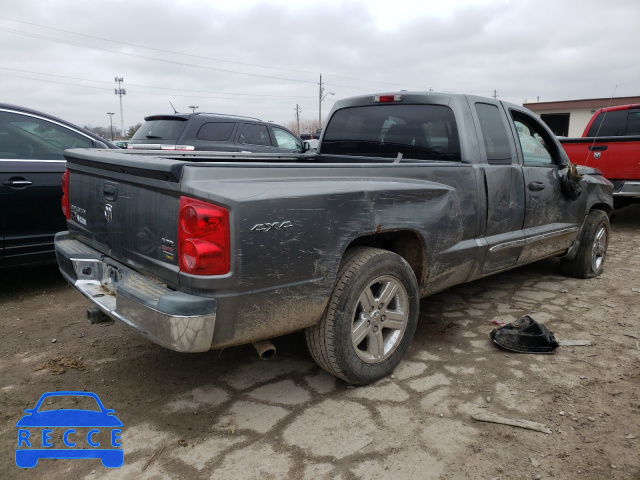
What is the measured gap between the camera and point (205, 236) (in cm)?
223

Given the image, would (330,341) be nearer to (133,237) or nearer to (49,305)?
(133,237)

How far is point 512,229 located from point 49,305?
Answer: 4.01m

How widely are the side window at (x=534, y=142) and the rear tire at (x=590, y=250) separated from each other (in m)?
0.98

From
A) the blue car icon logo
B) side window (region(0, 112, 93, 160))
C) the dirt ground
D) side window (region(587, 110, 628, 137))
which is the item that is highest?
side window (region(587, 110, 628, 137))

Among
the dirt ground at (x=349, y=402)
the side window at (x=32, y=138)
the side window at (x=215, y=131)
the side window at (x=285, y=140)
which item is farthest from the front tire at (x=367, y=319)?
the side window at (x=285, y=140)

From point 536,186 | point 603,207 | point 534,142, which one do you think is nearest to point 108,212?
point 536,186

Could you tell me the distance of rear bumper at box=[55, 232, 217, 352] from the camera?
87.8 inches

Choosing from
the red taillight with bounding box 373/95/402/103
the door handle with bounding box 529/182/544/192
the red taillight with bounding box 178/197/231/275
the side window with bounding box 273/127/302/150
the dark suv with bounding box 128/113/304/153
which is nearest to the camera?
the red taillight with bounding box 178/197/231/275

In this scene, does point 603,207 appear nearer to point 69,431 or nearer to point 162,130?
point 69,431

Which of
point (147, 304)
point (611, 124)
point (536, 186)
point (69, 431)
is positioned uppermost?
point (611, 124)

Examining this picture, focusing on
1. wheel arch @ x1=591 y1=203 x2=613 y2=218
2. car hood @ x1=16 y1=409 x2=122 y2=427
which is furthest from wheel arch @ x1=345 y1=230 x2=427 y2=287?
wheel arch @ x1=591 y1=203 x2=613 y2=218

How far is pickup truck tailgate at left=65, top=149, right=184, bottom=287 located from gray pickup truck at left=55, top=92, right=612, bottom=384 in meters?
0.01

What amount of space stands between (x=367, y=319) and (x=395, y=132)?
1.71 metres

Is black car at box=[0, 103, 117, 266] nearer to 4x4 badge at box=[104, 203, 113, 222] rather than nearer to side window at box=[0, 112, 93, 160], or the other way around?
side window at box=[0, 112, 93, 160]
